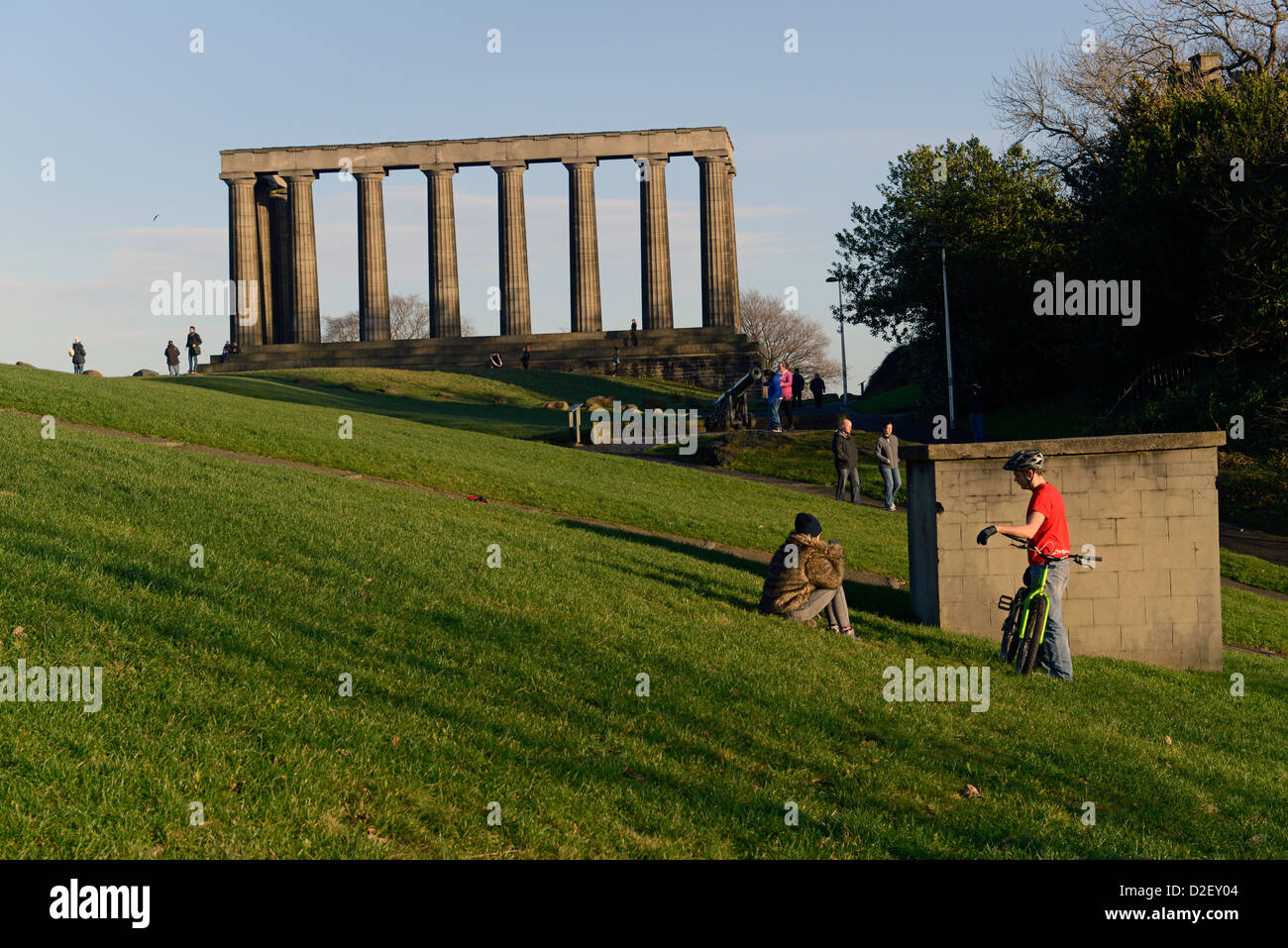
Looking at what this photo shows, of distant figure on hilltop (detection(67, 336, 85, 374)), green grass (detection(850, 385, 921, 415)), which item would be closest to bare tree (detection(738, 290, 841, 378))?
green grass (detection(850, 385, 921, 415))

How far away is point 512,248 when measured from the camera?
7844cm

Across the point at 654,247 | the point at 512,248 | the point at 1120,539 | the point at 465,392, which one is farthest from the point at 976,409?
the point at 512,248

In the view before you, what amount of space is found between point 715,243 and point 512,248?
47.3 feet

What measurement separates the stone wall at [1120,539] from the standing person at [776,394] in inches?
905

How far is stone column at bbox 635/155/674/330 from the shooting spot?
76.9 metres

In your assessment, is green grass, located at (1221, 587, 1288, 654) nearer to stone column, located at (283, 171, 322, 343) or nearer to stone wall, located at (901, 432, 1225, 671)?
stone wall, located at (901, 432, 1225, 671)

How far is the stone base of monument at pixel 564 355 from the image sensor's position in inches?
3051

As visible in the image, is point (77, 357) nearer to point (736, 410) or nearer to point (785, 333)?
point (736, 410)

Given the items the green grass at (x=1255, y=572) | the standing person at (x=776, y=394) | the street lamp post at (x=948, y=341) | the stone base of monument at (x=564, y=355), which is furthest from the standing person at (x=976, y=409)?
the stone base of monument at (x=564, y=355)

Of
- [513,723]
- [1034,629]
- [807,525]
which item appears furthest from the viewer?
[807,525]

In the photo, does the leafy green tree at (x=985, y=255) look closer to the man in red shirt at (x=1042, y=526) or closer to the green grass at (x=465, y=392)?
the green grass at (x=465, y=392)

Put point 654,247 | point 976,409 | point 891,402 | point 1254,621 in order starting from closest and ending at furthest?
point 1254,621, point 976,409, point 654,247, point 891,402

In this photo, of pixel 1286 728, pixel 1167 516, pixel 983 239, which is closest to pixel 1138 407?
pixel 983 239

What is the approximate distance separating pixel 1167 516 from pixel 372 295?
2840 inches
